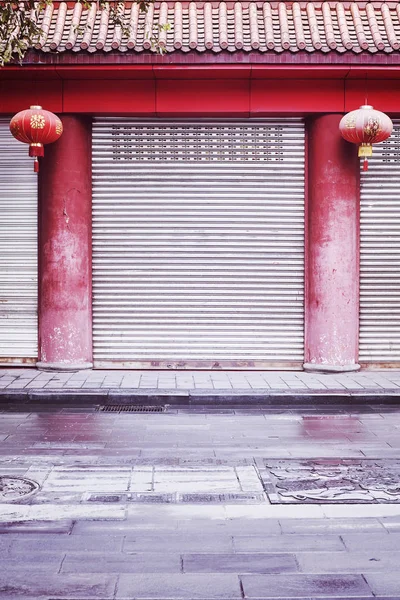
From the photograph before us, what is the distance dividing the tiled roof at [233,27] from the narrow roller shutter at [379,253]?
178cm

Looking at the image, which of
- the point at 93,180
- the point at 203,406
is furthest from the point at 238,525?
the point at 93,180

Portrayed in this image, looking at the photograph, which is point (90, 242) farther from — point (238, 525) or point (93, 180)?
point (238, 525)

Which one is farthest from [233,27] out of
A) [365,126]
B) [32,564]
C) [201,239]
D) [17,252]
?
[32,564]

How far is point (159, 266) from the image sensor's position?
11594mm

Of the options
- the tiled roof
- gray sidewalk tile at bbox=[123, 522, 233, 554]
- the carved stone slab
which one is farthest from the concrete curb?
the tiled roof

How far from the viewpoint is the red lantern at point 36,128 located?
10023 mm

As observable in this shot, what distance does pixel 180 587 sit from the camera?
3.62 meters

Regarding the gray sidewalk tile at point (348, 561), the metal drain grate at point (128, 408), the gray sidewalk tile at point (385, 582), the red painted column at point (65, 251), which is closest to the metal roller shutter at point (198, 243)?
the red painted column at point (65, 251)

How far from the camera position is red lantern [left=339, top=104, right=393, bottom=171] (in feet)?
32.9

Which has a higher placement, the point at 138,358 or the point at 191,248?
the point at 191,248

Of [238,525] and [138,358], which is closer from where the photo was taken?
[238,525]

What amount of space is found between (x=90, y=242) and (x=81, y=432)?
4812mm

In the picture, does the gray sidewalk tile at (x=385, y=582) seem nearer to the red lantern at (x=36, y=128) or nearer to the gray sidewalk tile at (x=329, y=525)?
the gray sidewalk tile at (x=329, y=525)

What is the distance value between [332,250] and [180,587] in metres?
8.27
